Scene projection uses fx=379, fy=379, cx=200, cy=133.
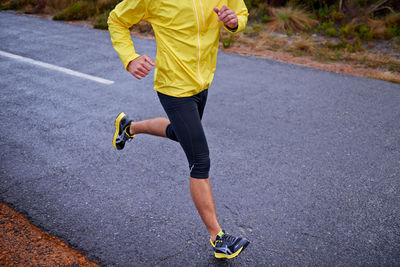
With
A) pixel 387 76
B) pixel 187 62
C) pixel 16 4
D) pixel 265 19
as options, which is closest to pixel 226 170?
pixel 187 62

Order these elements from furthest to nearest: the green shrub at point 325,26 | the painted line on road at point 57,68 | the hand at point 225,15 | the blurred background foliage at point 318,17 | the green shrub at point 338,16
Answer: the green shrub at point 338,16 < the green shrub at point 325,26 < the blurred background foliage at point 318,17 < the painted line on road at point 57,68 < the hand at point 225,15

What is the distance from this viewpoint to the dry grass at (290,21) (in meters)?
10.5

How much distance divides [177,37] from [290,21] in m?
8.96

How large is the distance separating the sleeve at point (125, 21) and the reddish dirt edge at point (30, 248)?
1.36 metres

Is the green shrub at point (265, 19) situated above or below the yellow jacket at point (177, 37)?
below

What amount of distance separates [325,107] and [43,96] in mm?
4096

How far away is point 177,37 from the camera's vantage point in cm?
254

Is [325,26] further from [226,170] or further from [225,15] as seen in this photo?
[225,15]

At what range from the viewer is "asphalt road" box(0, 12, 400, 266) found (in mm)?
2775

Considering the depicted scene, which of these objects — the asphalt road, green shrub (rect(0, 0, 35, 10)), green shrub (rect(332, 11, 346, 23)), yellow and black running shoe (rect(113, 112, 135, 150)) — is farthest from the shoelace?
green shrub (rect(0, 0, 35, 10))

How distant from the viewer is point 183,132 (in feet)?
8.51

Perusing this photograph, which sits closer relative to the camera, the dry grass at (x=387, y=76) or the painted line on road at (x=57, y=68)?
the painted line on road at (x=57, y=68)

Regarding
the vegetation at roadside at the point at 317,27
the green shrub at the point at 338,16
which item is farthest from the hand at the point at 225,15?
the green shrub at the point at 338,16

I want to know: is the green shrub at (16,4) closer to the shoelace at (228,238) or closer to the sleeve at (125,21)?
the sleeve at (125,21)
